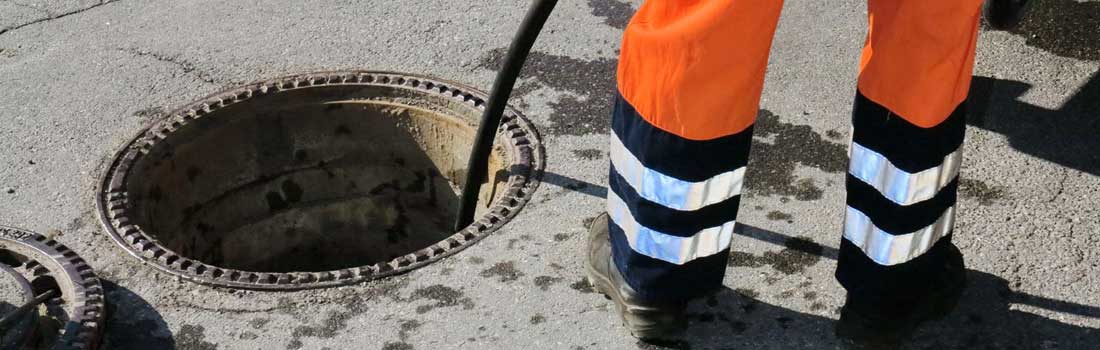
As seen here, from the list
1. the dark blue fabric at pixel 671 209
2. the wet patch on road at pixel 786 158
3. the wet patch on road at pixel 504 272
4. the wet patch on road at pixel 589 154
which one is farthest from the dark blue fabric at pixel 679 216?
the wet patch on road at pixel 589 154

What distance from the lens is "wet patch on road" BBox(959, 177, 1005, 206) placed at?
3062mm

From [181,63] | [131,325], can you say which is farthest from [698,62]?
[181,63]

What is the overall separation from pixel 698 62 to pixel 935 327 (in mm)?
968

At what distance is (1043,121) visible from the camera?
3.36 meters

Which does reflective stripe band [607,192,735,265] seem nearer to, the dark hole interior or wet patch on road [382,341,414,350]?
wet patch on road [382,341,414,350]

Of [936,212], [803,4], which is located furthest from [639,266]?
[803,4]

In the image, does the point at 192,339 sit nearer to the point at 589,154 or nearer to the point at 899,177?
the point at 589,154

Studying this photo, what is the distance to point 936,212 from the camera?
94.4 inches

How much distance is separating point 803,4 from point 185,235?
2035 millimetres

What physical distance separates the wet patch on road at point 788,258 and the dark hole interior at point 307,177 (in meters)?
0.74

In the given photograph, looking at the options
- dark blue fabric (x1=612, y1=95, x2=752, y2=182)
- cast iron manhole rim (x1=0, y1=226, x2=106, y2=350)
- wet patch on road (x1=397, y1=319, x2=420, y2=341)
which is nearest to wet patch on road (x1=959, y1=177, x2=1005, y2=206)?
dark blue fabric (x1=612, y1=95, x2=752, y2=182)

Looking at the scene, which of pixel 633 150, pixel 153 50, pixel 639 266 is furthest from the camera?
pixel 153 50

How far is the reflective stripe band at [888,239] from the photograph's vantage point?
2.40 meters

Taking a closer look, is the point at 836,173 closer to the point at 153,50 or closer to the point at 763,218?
the point at 763,218
